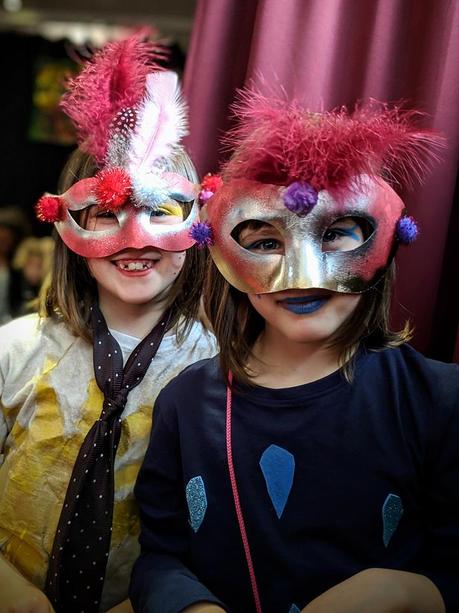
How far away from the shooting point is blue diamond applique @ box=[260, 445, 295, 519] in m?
0.91

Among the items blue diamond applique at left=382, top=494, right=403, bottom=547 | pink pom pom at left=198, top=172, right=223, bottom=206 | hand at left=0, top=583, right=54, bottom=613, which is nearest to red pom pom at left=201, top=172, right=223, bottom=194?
pink pom pom at left=198, top=172, right=223, bottom=206

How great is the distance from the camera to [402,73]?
1234 mm

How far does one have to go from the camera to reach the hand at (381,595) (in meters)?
0.81

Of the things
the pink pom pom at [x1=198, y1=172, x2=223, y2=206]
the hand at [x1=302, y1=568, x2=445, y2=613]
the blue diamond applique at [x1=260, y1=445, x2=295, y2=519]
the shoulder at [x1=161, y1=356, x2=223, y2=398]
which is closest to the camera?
the hand at [x1=302, y1=568, x2=445, y2=613]

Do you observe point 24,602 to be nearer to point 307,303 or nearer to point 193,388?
point 193,388

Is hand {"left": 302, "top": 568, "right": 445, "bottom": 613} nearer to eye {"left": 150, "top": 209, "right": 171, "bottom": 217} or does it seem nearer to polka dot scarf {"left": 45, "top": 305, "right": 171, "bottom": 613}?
polka dot scarf {"left": 45, "top": 305, "right": 171, "bottom": 613}

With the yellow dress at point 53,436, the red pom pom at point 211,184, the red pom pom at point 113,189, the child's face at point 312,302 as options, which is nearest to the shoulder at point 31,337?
the yellow dress at point 53,436

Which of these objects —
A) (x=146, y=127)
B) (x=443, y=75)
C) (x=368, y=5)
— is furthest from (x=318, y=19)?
(x=146, y=127)

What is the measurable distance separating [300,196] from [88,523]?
646 mm

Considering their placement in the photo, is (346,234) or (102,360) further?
(102,360)

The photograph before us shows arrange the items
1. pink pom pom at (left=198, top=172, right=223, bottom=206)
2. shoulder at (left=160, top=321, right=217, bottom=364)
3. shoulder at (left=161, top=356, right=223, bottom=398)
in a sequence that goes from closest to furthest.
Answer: shoulder at (left=161, top=356, right=223, bottom=398) → pink pom pom at (left=198, top=172, right=223, bottom=206) → shoulder at (left=160, top=321, right=217, bottom=364)

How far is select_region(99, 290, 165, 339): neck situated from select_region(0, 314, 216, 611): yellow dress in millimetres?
48

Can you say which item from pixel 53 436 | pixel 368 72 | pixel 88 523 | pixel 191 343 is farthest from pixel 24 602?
pixel 368 72

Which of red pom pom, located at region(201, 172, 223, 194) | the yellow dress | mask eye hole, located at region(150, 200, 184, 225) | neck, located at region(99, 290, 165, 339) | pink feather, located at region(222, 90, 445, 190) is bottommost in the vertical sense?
the yellow dress
